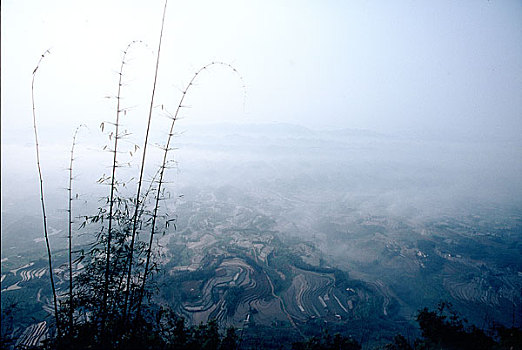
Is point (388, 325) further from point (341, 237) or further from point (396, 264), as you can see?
point (341, 237)

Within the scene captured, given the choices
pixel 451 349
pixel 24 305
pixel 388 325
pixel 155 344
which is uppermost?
pixel 155 344

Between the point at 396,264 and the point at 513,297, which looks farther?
the point at 396,264

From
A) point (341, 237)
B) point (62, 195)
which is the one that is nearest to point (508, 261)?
point (341, 237)

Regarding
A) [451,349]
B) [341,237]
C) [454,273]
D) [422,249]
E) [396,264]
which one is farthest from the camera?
[341,237]

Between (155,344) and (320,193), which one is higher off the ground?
(155,344)

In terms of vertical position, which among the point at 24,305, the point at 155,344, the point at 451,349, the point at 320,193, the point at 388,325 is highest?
the point at 155,344

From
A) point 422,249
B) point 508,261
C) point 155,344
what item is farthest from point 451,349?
point 508,261

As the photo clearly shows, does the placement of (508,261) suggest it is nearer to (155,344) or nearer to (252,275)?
(252,275)

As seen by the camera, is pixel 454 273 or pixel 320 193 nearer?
pixel 454 273

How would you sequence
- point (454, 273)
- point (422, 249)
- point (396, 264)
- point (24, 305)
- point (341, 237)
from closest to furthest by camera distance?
point (24, 305)
point (454, 273)
point (396, 264)
point (422, 249)
point (341, 237)
